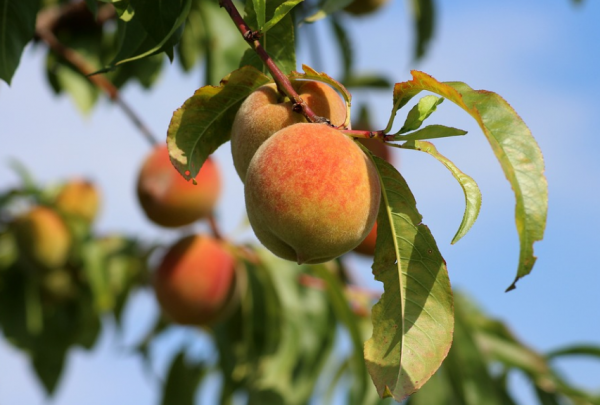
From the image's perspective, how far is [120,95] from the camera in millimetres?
2223

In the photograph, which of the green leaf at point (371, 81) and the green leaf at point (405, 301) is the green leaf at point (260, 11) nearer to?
the green leaf at point (405, 301)

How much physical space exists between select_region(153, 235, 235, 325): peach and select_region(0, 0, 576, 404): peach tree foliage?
0.44ft

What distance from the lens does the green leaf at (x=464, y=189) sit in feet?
2.78

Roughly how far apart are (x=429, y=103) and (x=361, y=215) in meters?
0.17

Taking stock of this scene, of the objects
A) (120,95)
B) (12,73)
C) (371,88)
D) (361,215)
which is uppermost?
(12,73)

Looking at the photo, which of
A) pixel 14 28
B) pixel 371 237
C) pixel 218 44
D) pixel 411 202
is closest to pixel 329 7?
pixel 411 202

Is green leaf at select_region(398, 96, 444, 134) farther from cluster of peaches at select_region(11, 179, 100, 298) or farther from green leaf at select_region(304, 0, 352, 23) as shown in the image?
cluster of peaches at select_region(11, 179, 100, 298)

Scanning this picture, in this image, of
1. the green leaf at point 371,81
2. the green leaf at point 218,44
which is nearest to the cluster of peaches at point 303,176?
the green leaf at point 218,44

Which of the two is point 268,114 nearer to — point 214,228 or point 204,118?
point 204,118

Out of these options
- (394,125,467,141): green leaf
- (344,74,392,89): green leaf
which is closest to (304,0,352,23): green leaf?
(394,125,467,141): green leaf

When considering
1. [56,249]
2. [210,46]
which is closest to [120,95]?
[210,46]

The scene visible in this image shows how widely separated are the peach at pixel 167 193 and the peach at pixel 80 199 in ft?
2.87

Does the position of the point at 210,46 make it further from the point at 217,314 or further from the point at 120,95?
the point at 217,314

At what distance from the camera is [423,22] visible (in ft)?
8.42
